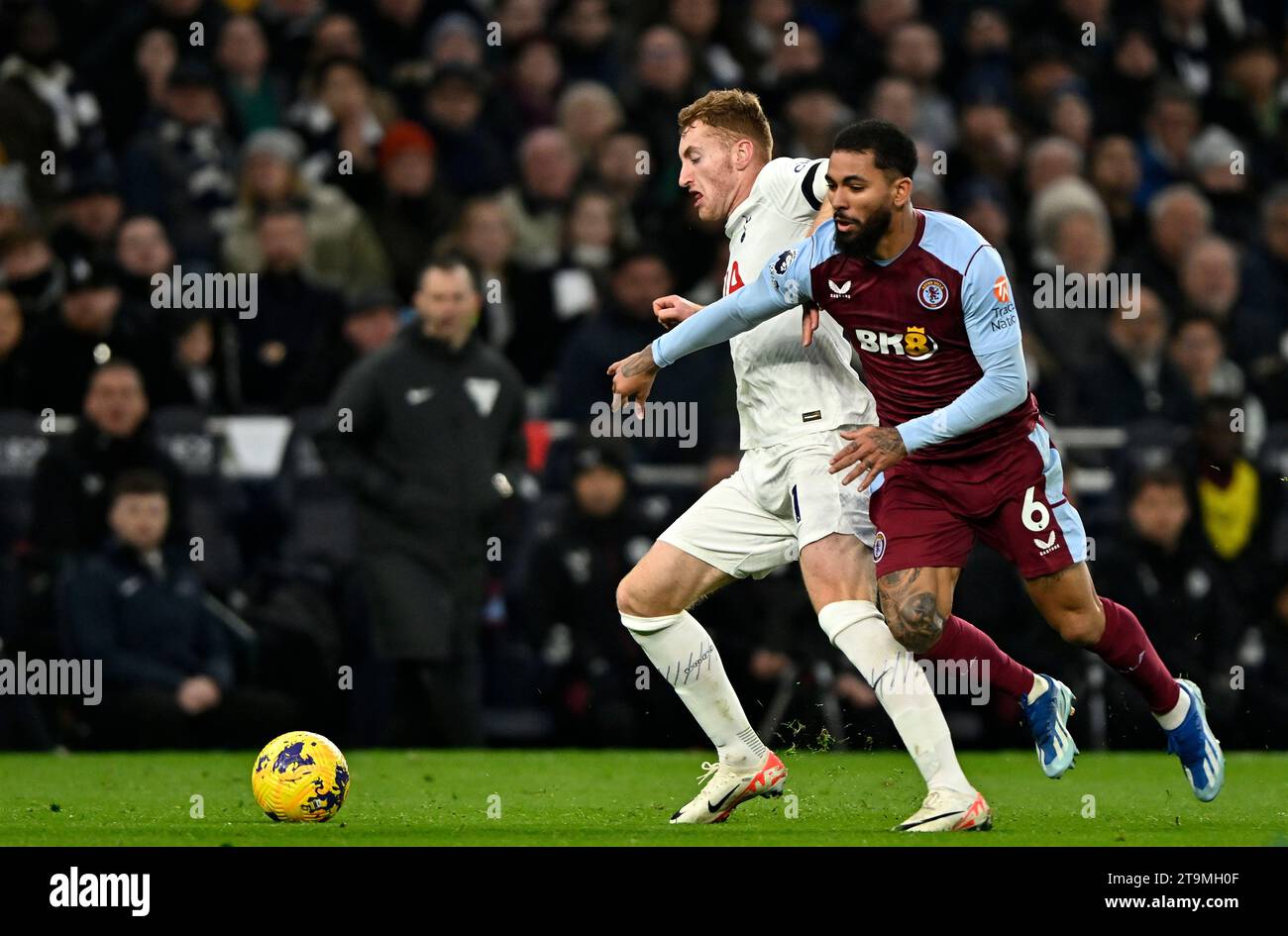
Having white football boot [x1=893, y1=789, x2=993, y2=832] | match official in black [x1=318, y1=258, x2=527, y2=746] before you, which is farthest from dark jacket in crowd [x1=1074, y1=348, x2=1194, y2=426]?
white football boot [x1=893, y1=789, x2=993, y2=832]

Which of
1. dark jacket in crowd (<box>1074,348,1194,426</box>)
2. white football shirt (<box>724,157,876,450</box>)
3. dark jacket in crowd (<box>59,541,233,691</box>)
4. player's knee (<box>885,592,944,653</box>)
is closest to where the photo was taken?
player's knee (<box>885,592,944,653</box>)

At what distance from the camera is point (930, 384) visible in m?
7.54

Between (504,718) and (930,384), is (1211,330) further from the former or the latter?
(930,384)

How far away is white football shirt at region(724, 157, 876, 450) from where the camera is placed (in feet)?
25.8

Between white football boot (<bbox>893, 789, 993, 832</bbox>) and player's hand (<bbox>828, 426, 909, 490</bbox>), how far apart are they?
109 cm

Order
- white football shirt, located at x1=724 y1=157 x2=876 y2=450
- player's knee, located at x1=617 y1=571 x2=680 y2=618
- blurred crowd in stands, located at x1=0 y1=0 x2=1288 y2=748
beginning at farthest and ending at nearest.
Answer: blurred crowd in stands, located at x1=0 y1=0 x2=1288 y2=748
player's knee, located at x1=617 y1=571 x2=680 y2=618
white football shirt, located at x1=724 y1=157 x2=876 y2=450

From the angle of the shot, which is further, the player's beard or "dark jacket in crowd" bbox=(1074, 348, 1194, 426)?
"dark jacket in crowd" bbox=(1074, 348, 1194, 426)

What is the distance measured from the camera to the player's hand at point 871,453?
7.29 meters

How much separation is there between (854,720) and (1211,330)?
11.8 feet

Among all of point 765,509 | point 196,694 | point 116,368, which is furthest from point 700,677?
point 116,368

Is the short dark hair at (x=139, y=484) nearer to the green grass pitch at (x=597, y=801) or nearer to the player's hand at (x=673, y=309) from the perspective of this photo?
the green grass pitch at (x=597, y=801)

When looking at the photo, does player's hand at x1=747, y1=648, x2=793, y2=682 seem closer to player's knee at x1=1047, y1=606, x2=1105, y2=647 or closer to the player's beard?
player's knee at x1=1047, y1=606, x2=1105, y2=647

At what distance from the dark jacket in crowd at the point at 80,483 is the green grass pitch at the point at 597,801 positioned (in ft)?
3.82
